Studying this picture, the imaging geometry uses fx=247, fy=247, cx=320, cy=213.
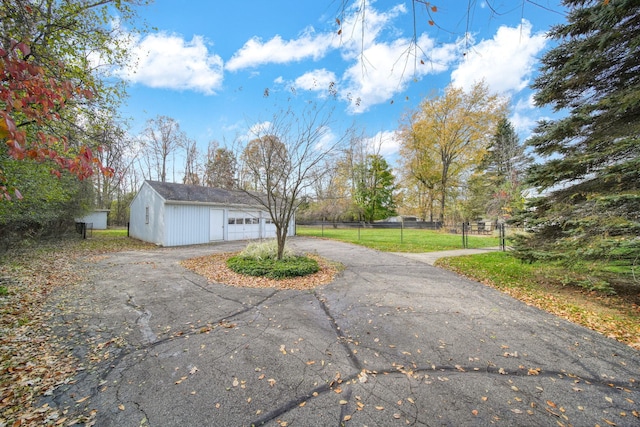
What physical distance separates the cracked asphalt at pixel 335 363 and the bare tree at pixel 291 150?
13.2ft

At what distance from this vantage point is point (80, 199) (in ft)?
47.1

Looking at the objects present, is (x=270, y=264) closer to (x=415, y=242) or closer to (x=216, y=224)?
(x=216, y=224)

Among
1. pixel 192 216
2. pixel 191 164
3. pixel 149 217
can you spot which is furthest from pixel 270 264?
pixel 191 164

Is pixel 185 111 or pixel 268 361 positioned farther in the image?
pixel 185 111

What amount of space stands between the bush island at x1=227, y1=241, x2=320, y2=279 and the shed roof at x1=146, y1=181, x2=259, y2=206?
5.03 metres

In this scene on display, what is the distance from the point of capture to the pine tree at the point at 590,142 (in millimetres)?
4484

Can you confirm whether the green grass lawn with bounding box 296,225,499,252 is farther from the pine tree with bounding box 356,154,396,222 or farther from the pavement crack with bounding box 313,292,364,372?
the pine tree with bounding box 356,154,396,222

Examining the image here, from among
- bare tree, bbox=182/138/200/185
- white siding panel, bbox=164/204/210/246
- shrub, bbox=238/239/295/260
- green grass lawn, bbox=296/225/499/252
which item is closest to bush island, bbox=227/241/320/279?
shrub, bbox=238/239/295/260

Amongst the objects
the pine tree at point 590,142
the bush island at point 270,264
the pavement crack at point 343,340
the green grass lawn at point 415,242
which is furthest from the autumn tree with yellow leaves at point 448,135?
the pavement crack at point 343,340

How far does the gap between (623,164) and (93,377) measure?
8302mm

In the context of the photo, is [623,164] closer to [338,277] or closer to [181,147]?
[338,277]

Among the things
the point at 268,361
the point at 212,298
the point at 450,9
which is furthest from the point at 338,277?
the point at 450,9

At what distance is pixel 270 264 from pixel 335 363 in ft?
15.1

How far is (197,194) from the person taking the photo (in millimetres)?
15375
